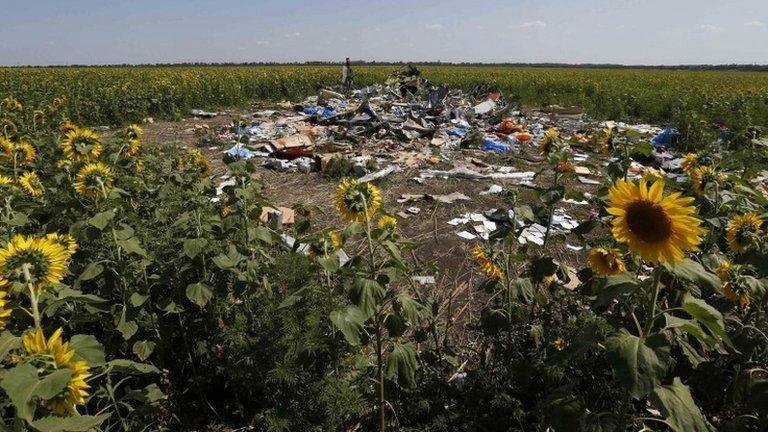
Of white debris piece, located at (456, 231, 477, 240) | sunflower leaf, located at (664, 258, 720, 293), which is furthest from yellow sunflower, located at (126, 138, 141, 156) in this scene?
sunflower leaf, located at (664, 258, 720, 293)

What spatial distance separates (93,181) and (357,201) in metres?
1.52

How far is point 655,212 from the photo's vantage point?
149 cm

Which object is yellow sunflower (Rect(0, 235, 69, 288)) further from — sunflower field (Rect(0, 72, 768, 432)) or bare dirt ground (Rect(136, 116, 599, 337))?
bare dirt ground (Rect(136, 116, 599, 337))

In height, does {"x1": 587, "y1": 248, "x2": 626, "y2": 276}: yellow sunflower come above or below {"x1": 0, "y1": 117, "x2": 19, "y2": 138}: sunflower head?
below

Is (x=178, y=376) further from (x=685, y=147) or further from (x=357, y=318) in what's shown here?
(x=685, y=147)

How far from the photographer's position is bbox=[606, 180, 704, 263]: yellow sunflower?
4.71 feet

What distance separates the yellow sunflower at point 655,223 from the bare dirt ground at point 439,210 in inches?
44.8

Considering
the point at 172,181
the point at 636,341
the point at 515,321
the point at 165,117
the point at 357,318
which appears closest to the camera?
the point at 636,341

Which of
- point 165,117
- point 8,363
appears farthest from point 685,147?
point 165,117

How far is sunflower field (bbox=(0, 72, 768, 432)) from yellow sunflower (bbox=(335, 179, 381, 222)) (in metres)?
0.01

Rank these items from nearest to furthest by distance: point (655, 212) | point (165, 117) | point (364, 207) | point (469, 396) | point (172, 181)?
point (655, 212) → point (364, 207) → point (469, 396) → point (172, 181) → point (165, 117)

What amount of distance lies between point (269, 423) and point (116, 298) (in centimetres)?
128

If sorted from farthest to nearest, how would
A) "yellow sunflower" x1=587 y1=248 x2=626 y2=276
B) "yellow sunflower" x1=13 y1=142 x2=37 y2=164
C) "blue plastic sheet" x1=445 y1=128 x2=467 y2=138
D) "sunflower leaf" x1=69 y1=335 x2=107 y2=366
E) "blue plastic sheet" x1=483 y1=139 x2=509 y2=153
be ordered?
"blue plastic sheet" x1=445 y1=128 x2=467 y2=138 → "blue plastic sheet" x1=483 y1=139 x2=509 y2=153 → "yellow sunflower" x1=13 y1=142 x2=37 y2=164 → "yellow sunflower" x1=587 y1=248 x2=626 y2=276 → "sunflower leaf" x1=69 y1=335 x2=107 y2=366

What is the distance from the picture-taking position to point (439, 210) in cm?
608
